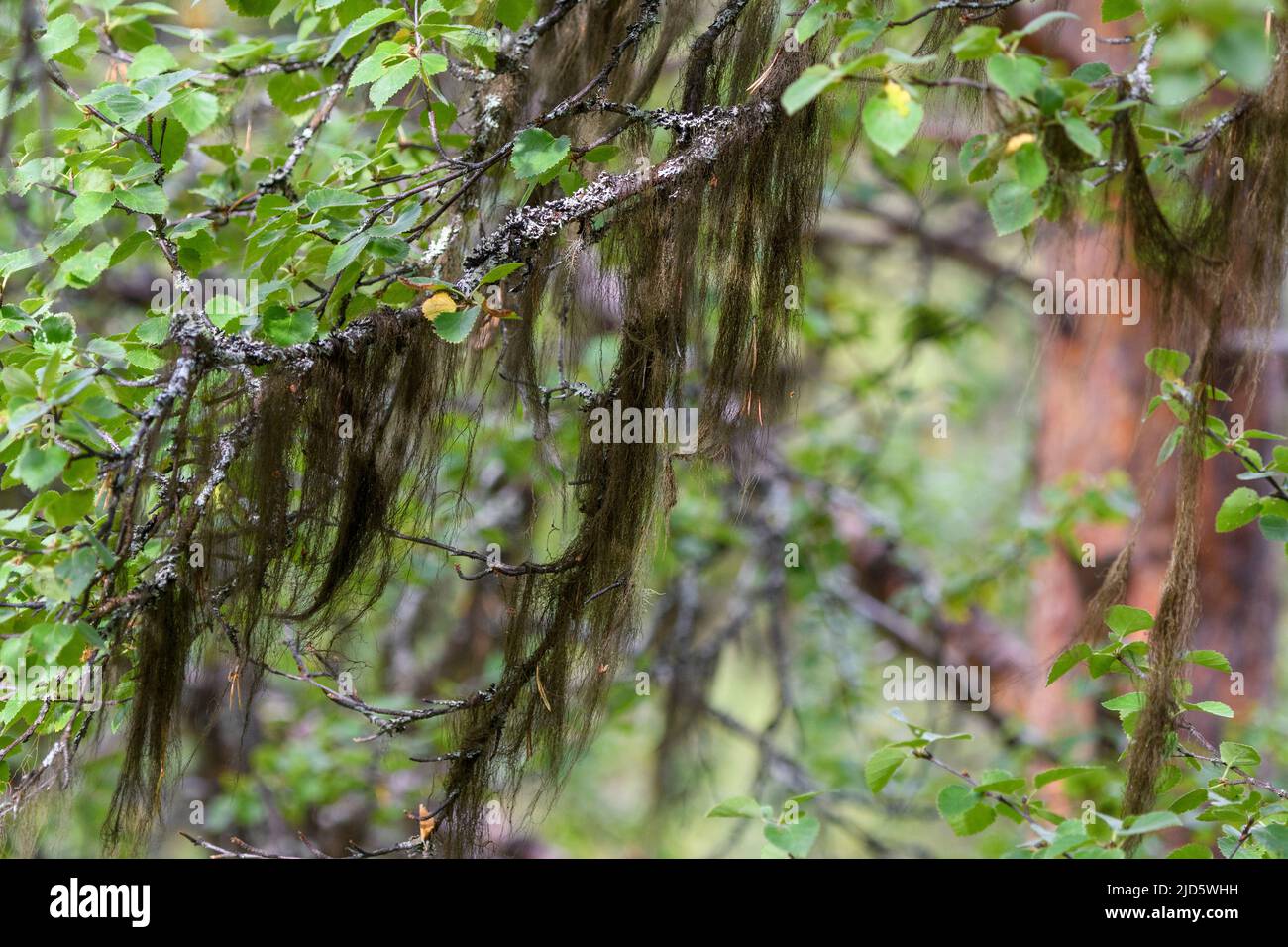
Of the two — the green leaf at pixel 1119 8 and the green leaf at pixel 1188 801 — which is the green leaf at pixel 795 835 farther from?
the green leaf at pixel 1119 8

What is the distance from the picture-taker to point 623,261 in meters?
1.66

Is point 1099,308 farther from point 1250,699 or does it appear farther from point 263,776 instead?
point 263,776

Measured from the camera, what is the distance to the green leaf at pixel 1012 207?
1370 millimetres

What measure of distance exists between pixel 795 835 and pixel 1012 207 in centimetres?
85

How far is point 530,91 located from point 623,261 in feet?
1.57

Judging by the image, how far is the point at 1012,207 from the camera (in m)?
1.38

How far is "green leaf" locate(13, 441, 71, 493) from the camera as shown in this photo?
1234mm

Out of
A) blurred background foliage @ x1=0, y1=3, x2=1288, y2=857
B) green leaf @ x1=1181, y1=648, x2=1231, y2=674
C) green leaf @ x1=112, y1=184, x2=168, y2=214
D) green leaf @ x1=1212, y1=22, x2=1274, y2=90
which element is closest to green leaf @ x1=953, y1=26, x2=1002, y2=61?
green leaf @ x1=1212, y1=22, x2=1274, y2=90

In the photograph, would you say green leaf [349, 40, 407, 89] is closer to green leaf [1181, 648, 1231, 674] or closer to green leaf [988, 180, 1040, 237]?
green leaf [988, 180, 1040, 237]

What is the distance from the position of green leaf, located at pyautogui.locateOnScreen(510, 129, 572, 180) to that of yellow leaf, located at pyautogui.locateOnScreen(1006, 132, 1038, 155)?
1.96 feet

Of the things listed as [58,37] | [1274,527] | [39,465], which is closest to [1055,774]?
[1274,527]

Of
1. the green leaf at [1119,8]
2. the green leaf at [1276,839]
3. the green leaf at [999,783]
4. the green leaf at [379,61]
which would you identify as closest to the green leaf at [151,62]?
the green leaf at [379,61]

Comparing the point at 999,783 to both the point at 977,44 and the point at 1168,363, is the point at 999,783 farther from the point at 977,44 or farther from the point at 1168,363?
the point at 977,44

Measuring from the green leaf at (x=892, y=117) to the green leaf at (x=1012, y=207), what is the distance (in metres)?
0.23
